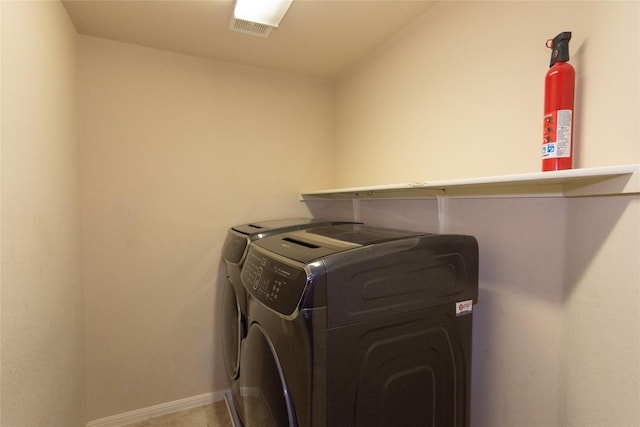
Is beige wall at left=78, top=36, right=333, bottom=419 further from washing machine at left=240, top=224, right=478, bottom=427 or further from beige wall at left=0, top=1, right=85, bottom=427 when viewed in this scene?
washing machine at left=240, top=224, right=478, bottom=427

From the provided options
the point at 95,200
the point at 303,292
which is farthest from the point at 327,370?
the point at 95,200

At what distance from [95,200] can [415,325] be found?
6.60 feet

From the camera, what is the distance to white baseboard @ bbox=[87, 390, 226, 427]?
2.02m

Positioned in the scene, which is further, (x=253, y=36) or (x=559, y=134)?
(x=253, y=36)

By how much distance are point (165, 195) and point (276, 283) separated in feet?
4.90

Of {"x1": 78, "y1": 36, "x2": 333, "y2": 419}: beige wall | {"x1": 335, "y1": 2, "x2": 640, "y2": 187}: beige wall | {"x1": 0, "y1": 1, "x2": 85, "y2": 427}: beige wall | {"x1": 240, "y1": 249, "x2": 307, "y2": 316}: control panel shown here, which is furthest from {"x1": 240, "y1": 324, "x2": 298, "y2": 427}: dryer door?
{"x1": 335, "y1": 2, "x2": 640, "y2": 187}: beige wall

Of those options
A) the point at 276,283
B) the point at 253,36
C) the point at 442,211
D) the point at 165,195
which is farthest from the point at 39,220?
the point at 442,211

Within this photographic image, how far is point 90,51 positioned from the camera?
6.24 ft

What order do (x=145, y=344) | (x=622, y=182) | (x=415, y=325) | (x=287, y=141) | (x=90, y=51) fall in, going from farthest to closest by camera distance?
(x=287, y=141), (x=145, y=344), (x=90, y=51), (x=415, y=325), (x=622, y=182)

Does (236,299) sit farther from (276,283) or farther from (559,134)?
(559,134)

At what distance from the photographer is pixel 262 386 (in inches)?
46.3

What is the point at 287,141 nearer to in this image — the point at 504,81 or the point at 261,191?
the point at 261,191

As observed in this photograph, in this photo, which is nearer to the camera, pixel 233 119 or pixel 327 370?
pixel 327 370

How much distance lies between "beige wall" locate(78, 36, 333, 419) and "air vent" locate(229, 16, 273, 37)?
52cm
